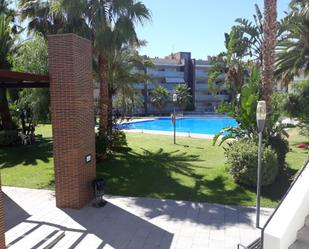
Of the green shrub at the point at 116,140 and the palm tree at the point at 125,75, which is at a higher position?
the palm tree at the point at 125,75

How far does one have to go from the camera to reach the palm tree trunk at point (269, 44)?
1130 centimetres

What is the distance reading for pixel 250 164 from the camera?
1014cm

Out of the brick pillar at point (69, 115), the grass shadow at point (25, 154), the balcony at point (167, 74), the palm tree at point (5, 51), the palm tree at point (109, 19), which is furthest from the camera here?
the balcony at point (167, 74)

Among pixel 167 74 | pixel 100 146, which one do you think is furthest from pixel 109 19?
pixel 167 74

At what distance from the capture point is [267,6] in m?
11.3

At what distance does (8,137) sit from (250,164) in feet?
47.5

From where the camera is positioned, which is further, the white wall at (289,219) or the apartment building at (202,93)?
the apartment building at (202,93)

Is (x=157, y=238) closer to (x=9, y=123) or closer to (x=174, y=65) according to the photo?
(x=9, y=123)

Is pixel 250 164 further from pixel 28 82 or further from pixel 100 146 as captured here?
pixel 28 82

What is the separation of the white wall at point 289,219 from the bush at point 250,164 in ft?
14.9

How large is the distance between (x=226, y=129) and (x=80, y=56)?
6043 mm

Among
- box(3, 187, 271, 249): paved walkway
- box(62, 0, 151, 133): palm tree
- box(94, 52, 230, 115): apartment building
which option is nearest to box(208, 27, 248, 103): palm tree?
box(62, 0, 151, 133): palm tree

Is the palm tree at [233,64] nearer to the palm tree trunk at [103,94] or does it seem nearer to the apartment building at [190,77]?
the palm tree trunk at [103,94]

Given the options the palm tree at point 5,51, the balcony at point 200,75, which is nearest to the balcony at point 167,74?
the balcony at point 200,75
